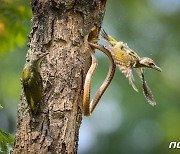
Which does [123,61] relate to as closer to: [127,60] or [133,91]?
[127,60]

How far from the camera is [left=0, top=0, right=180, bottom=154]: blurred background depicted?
8.77m

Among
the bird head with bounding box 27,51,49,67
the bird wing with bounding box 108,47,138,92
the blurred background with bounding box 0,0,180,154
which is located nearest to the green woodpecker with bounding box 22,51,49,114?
the bird head with bounding box 27,51,49,67

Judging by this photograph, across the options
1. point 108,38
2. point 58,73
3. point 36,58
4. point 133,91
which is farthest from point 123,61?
point 133,91

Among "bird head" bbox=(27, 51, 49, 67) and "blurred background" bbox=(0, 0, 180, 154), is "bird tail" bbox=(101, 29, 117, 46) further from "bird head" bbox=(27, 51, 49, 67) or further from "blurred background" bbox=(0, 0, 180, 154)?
"blurred background" bbox=(0, 0, 180, 154)

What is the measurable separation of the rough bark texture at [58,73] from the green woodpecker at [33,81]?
0.12 feet

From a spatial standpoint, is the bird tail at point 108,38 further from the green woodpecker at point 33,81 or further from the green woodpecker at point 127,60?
the green woodpecker at point 33,81

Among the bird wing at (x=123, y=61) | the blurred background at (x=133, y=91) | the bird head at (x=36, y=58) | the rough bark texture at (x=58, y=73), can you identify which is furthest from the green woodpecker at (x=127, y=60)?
the blurred background at (x=133, y=91)

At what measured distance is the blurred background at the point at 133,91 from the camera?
345 inches

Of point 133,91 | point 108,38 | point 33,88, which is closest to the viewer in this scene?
point 33,88

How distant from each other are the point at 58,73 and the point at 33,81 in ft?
0.46

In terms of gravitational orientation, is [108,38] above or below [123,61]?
above

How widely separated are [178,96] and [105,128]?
1.64 m

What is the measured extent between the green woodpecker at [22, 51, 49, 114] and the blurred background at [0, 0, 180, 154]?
4635mm

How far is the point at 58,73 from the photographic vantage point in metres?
3.33
